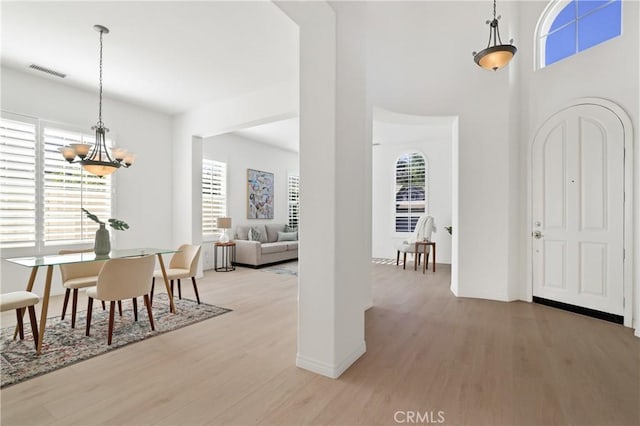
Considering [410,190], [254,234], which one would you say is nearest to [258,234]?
[254,234]

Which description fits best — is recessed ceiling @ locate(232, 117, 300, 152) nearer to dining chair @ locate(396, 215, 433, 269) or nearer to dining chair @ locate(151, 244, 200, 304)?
dining chair @ locate(151, 244, 200, 304)

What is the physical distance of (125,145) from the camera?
16.6ft

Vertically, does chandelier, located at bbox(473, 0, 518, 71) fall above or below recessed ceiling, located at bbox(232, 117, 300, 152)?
below

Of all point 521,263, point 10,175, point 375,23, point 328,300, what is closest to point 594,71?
point 521,263

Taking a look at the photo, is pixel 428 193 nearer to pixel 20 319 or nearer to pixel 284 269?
pixel 284 269

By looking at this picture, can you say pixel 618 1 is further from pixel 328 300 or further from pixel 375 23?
pixel 328 300

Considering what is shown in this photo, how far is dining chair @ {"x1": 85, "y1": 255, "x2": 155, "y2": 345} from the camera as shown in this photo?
272 centimetres

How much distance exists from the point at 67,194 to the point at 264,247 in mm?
3476

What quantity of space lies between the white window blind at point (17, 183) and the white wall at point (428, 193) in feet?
22.2

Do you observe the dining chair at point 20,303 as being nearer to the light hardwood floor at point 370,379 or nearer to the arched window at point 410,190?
the light hardwood floor at point 370,379

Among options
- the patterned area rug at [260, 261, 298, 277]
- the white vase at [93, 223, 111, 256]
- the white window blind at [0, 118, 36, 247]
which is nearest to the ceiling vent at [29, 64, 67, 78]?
the white window blind at [0, 118, 36, 247]

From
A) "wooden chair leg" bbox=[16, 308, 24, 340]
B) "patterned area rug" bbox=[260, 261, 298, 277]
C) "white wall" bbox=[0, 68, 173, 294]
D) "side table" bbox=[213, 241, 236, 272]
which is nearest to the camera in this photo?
"wooden chair leg" bbox=[16, 308, 24, 340]

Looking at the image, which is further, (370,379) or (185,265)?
(185,265)

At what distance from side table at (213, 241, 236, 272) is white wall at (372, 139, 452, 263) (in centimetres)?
372
